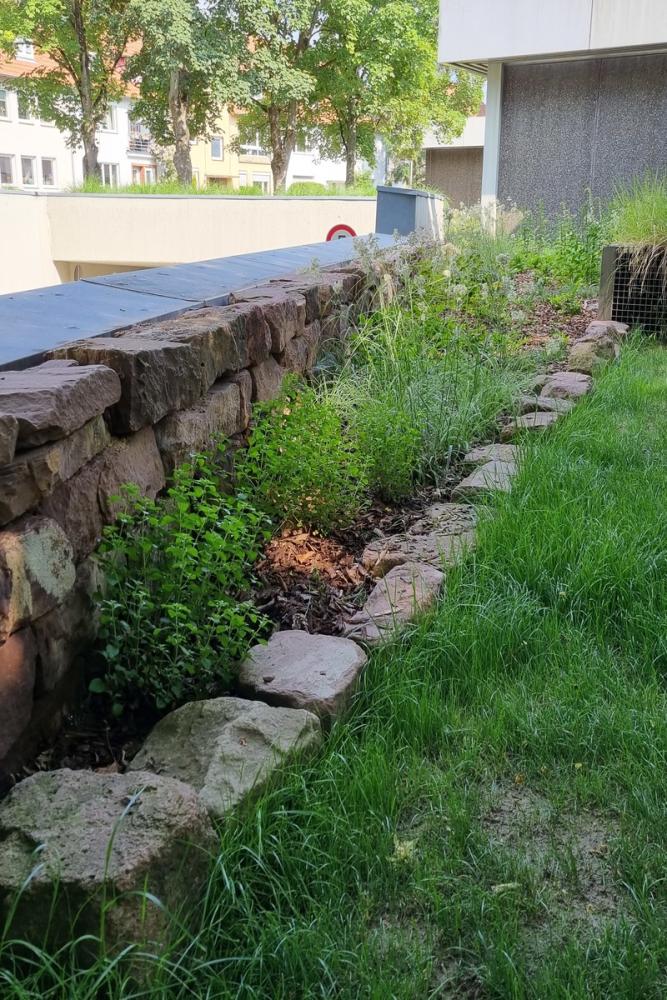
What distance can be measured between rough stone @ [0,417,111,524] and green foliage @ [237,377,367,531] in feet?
2.95

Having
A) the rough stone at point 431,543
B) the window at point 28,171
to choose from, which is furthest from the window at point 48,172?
the rough stone at point 431,543

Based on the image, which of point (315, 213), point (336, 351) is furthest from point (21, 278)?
point (336, 351)

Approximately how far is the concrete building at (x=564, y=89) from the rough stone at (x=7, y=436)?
37.4 ft

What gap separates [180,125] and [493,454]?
23.8 metres

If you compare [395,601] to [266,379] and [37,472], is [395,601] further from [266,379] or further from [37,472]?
[266,379]

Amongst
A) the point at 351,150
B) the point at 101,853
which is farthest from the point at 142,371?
the point at 351,150

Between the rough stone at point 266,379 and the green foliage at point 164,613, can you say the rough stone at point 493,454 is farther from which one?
the green foliage at point 164,613

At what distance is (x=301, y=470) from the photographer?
10.4 feet

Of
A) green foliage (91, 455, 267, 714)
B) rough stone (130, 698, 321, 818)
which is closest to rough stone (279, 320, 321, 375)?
green foliage (91, 455, 267, 714)

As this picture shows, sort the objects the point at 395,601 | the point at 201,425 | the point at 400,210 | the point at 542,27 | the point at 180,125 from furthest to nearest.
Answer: the point at 180,125, the point at 542,27, the point at 400,210, the point at 201,425, the point at 395,601

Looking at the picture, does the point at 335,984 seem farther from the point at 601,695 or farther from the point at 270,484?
the point at 270,484

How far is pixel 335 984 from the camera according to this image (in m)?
1.46

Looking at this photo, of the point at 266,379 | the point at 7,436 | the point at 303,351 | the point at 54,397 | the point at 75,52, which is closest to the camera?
the point at 7,436

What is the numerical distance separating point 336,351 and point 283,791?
335 centimetres
